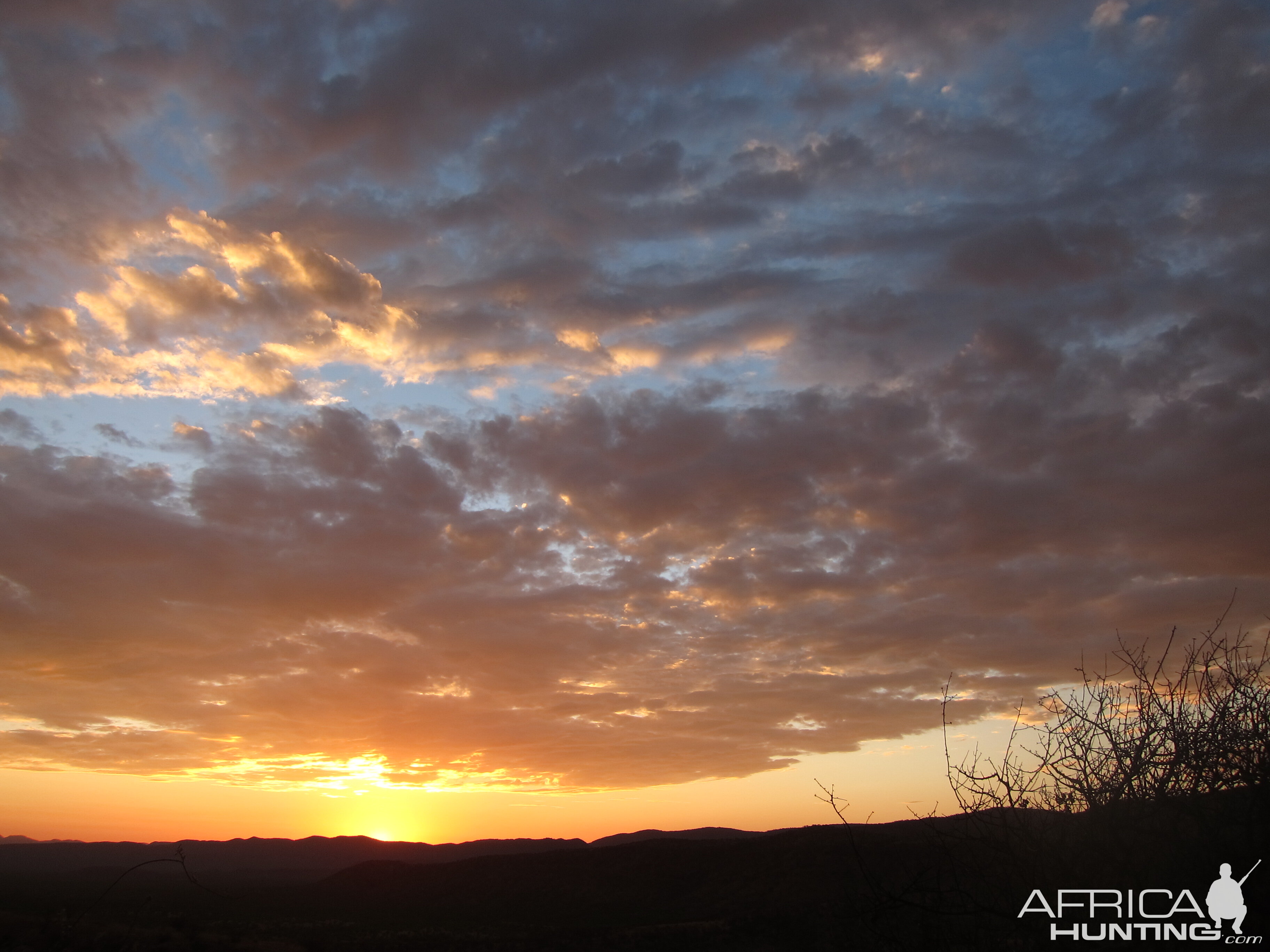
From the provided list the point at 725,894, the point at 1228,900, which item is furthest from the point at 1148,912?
the point at 725,894

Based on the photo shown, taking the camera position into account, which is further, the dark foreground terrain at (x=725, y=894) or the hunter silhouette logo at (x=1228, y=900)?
the dark foreground terrain at (x=725, y=894)

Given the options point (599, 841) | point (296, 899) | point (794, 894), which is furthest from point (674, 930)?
point (599, 841)

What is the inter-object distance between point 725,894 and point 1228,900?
6959 centimetres

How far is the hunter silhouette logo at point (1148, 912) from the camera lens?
546 centimetres

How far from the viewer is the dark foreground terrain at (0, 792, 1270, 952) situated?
20.2 ft

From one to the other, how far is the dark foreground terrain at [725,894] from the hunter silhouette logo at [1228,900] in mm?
67

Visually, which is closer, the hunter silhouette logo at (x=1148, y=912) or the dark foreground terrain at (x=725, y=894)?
the hunter silhouette logo at (x=1148, y=912)

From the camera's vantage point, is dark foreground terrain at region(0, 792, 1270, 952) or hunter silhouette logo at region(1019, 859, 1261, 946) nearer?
hunter silhouette logo at region(1019, 859, 1261, 946)

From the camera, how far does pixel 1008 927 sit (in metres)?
→ 6.90

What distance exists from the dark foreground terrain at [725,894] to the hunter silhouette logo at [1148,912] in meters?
0.03

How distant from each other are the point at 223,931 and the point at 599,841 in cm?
14263

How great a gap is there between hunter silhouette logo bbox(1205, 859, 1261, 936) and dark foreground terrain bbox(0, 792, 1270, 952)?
0.22ft

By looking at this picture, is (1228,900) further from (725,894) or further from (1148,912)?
(725,894)

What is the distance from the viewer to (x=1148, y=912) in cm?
605
